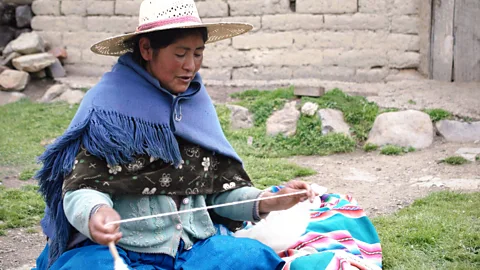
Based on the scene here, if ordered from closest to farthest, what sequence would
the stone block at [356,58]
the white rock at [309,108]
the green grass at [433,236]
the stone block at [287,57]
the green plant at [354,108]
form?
the green grass at [433,236] → the green plant at [354,108] → the white rock at [309,108] → the stone block at [356,58] → the stone block at [287,57]

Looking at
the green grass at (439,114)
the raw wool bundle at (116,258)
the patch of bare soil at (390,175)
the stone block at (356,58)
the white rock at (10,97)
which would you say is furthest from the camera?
the white rock at (10,97)

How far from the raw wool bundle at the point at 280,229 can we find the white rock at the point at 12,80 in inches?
267

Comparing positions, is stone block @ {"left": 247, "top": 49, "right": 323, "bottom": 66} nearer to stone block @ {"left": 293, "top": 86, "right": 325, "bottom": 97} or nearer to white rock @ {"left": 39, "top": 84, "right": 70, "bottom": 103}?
stone block @ {"left": 293, "top": 86, "right": 325, "bottom": 97}

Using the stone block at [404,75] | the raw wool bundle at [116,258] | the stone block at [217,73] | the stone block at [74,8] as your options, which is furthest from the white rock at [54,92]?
the raw wool bundle at [116,258]

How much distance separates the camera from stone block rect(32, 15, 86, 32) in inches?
386

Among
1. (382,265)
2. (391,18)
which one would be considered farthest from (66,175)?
(391,18)

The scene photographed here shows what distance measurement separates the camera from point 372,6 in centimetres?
809

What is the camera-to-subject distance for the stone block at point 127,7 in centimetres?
939

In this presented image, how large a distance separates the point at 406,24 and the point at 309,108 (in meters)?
1.57

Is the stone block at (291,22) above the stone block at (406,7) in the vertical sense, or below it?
below

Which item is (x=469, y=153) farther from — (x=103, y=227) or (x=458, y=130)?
(x=103, y=227)

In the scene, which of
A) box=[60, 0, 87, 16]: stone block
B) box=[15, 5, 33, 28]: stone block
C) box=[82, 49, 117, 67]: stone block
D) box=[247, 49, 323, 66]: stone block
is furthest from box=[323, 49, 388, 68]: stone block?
box=[15, 5, 33, 28]: stone block

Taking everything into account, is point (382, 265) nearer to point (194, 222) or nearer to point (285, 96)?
point (194, 222)

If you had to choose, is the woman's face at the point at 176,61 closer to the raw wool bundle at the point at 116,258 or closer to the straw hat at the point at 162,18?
the straw hat at the point at 162,18
